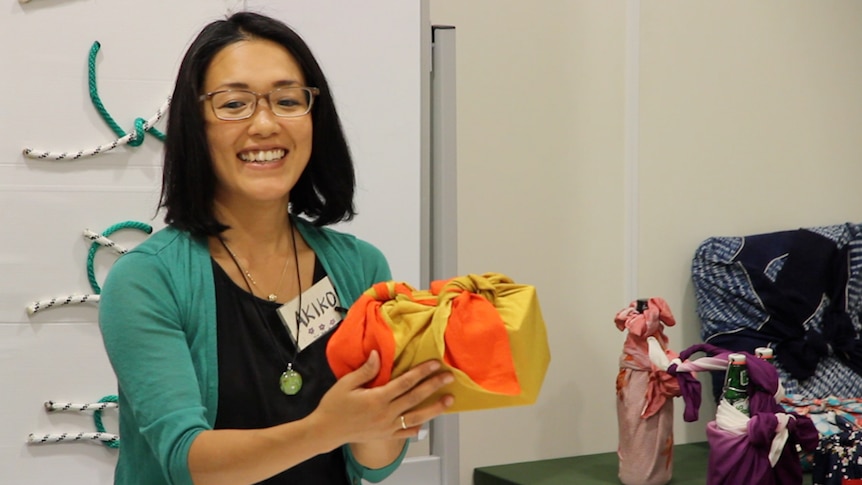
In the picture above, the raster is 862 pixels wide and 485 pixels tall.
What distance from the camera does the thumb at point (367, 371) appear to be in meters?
1.24

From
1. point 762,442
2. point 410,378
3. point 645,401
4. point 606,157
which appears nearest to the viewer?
point 410,378

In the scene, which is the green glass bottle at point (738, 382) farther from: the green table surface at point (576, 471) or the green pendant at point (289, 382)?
the green pendant at point (289, 382)

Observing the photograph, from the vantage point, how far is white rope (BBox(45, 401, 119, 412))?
2121 millimetres

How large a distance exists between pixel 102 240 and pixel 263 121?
86 cm

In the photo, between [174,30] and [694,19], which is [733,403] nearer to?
[694,19]

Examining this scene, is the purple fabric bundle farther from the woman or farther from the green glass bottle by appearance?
the woman

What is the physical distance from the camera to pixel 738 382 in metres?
2.50

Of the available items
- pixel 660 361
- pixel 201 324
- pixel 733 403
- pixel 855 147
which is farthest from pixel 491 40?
pixel 201 324

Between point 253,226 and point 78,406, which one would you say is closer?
point 253,226

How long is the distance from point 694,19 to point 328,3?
1.40 meters

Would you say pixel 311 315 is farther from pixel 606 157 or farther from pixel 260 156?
pixel 606 157

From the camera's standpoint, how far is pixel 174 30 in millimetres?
2230

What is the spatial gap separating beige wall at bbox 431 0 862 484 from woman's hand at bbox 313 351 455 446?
66.7 inches

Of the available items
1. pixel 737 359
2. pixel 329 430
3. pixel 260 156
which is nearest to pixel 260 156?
pixel 260 156
